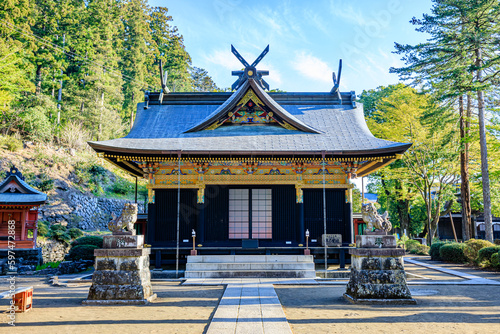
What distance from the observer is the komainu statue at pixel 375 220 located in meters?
9.27

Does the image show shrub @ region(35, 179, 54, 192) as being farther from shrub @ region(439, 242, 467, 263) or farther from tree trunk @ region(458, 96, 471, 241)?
tree trunk @ region(458, 96, 471, 241)

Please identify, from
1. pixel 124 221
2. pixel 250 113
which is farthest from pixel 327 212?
pixel 124 221

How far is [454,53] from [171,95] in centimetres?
1656

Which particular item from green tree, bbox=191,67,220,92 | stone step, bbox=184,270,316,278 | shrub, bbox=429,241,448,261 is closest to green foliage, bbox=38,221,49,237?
stone step, bbox=184,270,316,278

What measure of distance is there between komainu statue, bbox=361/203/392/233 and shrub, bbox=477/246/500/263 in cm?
951

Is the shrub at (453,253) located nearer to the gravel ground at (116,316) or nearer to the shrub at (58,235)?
the gravel ground at (116,316)

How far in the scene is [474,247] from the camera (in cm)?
1733

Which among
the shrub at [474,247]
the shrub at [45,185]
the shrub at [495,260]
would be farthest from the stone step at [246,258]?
the shrub at [45,185]

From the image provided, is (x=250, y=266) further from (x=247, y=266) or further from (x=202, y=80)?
(x=202, y=80)

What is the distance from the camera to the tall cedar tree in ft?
61.4

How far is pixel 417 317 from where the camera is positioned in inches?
284

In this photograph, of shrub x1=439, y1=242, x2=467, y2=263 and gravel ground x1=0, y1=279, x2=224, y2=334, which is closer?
gravel ground x1=0, y1=279, x2=224, y2=334

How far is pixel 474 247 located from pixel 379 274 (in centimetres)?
1180

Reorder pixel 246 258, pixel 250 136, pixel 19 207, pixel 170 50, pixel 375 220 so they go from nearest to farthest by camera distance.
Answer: pixel 375 220, pixel 246 258, pixel 250 136, pixel 19 207, pixel 170 50
